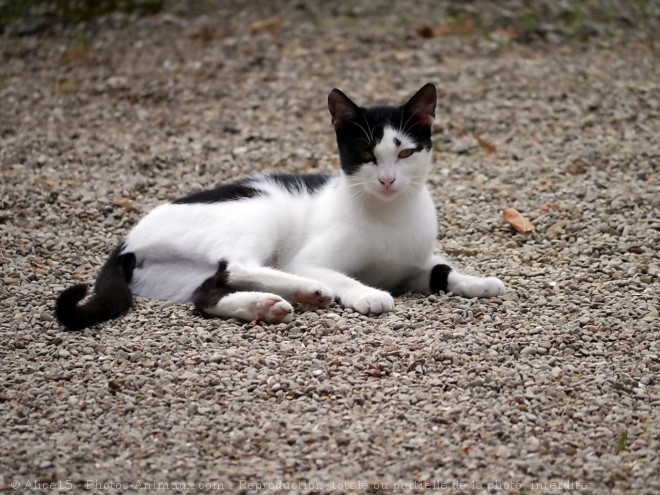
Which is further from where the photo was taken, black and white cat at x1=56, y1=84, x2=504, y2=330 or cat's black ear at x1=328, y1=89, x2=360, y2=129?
cat's black ear at x1=328, y1=89, x2=360, y2=129

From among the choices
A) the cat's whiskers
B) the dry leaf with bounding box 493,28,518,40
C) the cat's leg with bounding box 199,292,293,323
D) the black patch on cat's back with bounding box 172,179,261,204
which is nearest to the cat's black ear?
the cat's whiskers

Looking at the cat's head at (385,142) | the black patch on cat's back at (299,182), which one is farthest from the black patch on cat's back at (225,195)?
the cat's head at (385,142)

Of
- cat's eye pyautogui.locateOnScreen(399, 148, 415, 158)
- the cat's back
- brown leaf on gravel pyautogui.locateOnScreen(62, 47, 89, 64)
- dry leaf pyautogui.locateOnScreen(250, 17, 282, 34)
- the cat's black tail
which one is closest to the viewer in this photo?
the cat's black tail

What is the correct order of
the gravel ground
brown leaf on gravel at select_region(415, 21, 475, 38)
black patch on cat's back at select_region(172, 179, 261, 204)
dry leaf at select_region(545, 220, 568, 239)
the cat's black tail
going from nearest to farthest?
the gravel ground
the cat's black tail
black patch on cat's back at select_region(172, 179, 261, 204)
dry leaf at select_region(545, 220, 568, 239)
brown leaf on gravel at select_region(415, 21, 475, 38)

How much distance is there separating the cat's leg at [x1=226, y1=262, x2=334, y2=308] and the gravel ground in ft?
0.33

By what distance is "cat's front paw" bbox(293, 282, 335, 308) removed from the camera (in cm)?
403

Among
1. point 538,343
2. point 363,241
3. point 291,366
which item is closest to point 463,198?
point 363,241

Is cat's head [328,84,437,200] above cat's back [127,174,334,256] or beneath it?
above

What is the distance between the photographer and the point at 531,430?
122 inches

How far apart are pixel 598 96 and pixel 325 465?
538cm

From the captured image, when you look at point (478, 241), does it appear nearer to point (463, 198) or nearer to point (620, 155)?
point (463, 198)

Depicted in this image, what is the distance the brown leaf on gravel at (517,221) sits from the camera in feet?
17.2

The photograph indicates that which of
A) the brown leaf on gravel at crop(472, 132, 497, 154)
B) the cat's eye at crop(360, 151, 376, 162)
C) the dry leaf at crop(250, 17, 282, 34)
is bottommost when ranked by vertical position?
the brown leaf on gravel at crop(472, 132, 497, 154)

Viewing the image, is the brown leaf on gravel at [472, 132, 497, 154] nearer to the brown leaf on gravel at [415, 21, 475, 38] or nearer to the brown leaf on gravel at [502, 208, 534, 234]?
the brown leaf on gravel at [502, 208, 534, 234]
